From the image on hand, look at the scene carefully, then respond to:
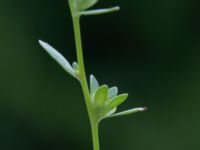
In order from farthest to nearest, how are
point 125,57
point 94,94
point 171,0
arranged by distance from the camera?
point 125,57 < point 171,0 < point 94,94

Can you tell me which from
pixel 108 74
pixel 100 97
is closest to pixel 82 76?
pixel 100 97

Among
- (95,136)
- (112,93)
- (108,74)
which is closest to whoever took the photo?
(95,136)

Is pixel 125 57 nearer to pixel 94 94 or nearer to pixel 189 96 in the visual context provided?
pixel 189 96

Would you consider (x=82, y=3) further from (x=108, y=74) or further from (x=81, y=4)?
(x=108, y=74)

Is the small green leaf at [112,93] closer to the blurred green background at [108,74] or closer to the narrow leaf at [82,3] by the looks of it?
the narrow leaf at [82,3]

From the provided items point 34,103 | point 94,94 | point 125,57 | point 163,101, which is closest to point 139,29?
point 125,57

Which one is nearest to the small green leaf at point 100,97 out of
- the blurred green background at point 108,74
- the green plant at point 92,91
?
the green plant at point 92,91
